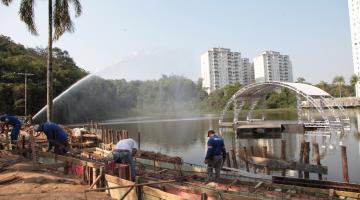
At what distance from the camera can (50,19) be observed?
2309cm

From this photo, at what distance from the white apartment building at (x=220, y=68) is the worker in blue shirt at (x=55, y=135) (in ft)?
519

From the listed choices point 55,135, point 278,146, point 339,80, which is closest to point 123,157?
point 55,135

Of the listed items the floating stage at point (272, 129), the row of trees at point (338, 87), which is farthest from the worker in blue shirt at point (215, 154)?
the row of trees at point (338, 87)

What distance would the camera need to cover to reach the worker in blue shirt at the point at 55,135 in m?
14.8

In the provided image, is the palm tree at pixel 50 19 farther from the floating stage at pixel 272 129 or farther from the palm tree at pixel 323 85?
the palm tree at pixel 323 85

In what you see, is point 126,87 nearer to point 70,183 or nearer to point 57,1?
point 57,1

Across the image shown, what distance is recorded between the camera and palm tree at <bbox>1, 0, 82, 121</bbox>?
22.9 m

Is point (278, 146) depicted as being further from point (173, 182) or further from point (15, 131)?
point (173, 182)

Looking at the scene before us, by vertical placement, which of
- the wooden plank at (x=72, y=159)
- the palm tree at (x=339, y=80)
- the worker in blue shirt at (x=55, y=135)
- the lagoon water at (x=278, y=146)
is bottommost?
the lagoon water at (x=278, y=146)

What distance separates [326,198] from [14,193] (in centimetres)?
961

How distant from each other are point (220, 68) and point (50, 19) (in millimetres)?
A: 159311

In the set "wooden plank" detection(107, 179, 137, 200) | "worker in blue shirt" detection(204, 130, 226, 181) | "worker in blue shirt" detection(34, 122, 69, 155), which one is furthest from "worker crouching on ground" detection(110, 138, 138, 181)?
"worker in blue shirt" detection(34, 122, 69, 155)

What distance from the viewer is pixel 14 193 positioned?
1050cm

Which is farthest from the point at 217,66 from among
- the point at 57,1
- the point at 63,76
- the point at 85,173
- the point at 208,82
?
the point at 85,173
